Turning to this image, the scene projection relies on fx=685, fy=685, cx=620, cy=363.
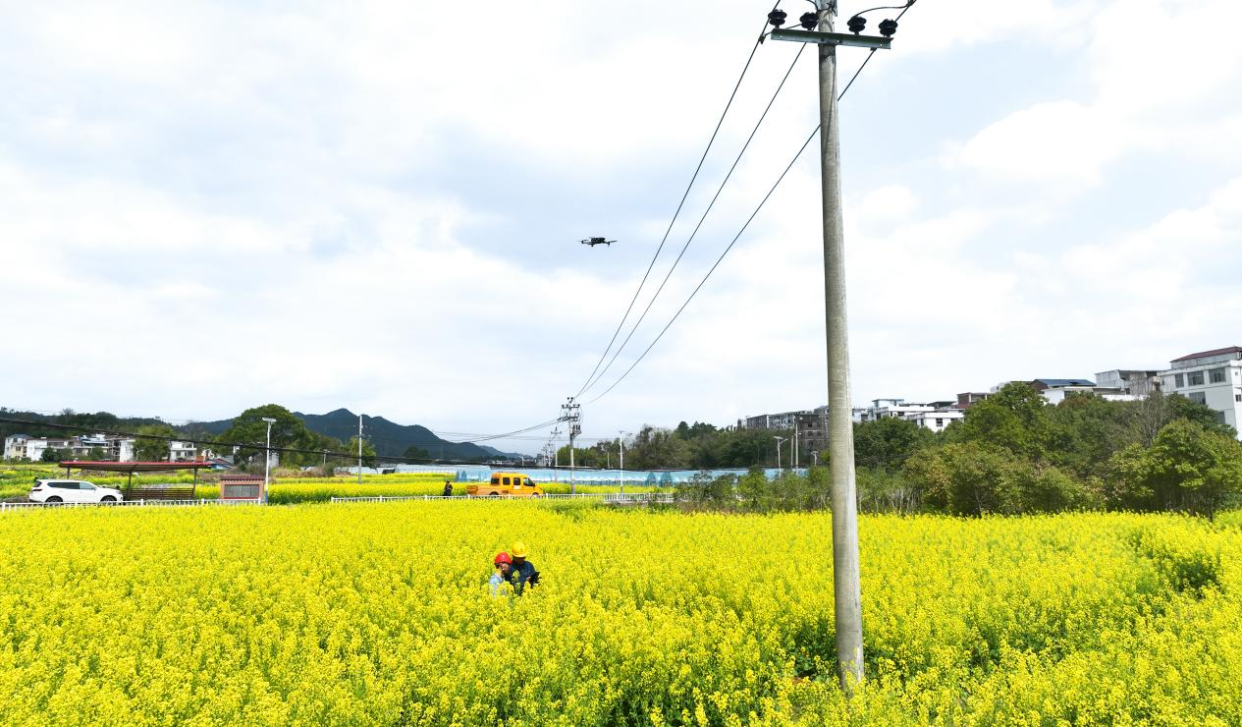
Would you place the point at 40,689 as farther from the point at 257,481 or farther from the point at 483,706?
the point at 257,481

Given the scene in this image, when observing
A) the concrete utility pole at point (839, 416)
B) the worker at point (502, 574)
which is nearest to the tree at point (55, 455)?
the worker at point (502, 574)

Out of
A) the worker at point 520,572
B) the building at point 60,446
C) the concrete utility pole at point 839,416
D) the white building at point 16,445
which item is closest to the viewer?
the concrete utility pole at point 839,416

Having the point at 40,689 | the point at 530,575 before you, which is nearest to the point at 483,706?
the point at 40,689

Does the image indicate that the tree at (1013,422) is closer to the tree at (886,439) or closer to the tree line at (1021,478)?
the tree line at (1021,478)

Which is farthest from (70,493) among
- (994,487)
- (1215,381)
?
(1215,381)

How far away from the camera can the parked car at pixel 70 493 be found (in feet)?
119

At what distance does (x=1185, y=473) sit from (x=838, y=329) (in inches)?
1008

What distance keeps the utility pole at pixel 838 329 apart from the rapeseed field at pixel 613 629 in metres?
0.66

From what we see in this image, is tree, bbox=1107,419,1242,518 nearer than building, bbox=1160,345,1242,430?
Yes

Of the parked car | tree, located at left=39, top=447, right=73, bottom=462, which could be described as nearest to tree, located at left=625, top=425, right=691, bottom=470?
the parked car

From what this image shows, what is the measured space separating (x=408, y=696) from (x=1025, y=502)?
26580mm

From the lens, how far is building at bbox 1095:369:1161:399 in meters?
90.4

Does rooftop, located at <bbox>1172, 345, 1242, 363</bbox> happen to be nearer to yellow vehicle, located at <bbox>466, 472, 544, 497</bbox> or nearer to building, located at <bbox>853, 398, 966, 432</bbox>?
building, located at <bbox>853, 398, 966, 432</bbox>

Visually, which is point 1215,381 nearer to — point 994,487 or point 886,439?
point 886,439
